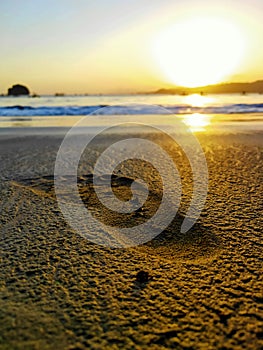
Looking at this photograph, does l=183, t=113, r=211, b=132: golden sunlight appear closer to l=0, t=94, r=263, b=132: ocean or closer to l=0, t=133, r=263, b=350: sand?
l=0, t=94, r=263, b=132: ocean

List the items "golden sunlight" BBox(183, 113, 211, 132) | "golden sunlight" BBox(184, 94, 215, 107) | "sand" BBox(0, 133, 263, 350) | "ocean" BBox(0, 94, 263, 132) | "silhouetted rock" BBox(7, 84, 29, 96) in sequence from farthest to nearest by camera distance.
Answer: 1. "silhouetted rock" BBox(7, 84, 29, 96)
2. "golden sunlight" BBox(184, 94, 215, 107)
3. "ocean" BBox(0, 94, 263, 132)
4. "golden sunlight" BBox(183, 113, 211, 132)
5. "sand" BBox(0, 133, 263, 350)

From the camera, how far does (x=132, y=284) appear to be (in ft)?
4.17

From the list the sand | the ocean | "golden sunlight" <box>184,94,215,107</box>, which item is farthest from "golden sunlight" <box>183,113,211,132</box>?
"golden sunlight" <box>184,94,215,107</box>

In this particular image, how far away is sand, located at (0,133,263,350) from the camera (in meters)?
1.00

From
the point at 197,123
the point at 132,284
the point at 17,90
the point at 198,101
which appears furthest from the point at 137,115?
the point at 17,90

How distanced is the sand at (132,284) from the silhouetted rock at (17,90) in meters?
81.1

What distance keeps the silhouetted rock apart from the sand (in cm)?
8115

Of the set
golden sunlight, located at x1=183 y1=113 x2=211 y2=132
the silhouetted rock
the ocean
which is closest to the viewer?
golden sunlight, located at x1=183 y1=113 x2=211 y2=132

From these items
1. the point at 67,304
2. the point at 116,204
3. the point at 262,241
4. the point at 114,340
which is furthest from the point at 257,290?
the point at 116,204

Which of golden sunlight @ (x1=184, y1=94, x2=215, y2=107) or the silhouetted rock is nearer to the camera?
golden sunlight @ (x1=184, y1=94, x2=215, y2=107)

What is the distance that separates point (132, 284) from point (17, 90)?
271ft

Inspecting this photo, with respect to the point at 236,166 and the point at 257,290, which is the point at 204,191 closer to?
the point at 236,166

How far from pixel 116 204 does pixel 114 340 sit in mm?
1295

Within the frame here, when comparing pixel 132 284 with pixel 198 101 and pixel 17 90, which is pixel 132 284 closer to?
pixel 198 101
